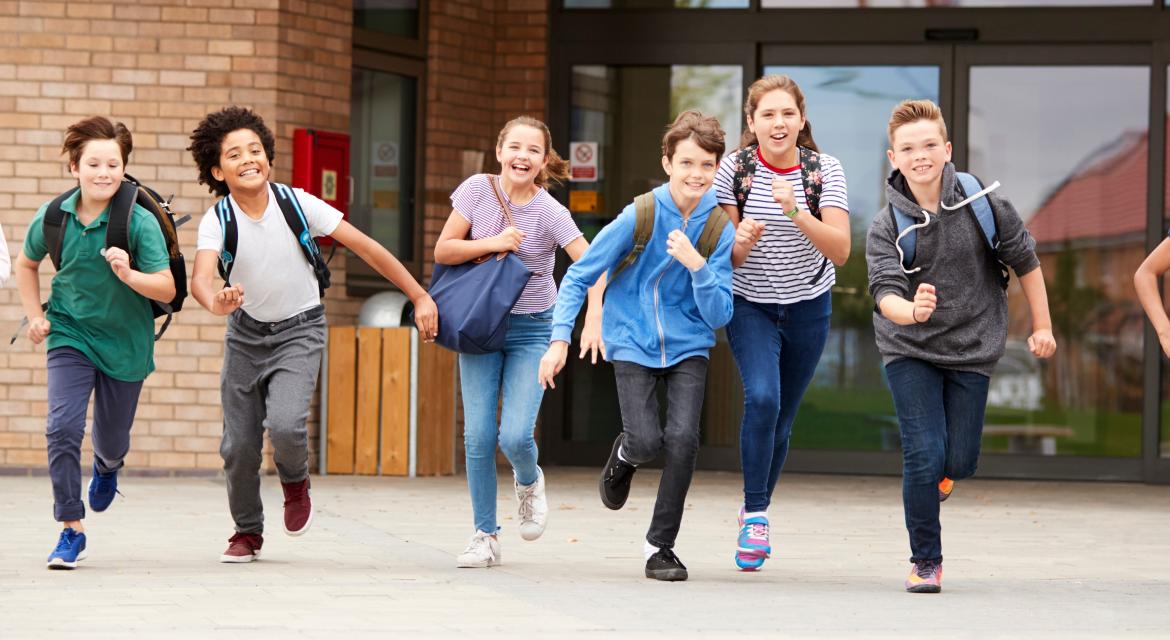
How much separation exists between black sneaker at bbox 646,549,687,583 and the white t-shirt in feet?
5.21

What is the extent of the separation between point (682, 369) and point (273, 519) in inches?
116

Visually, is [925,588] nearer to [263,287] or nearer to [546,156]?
[546,156]

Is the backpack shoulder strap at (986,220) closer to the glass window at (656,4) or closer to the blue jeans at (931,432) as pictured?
the blue jeans at (931,432)

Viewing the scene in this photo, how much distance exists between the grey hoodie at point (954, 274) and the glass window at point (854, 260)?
19.1ft

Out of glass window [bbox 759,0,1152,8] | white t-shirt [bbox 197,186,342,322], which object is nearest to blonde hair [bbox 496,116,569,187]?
white t-shirt [bbox 197,186,342,322]

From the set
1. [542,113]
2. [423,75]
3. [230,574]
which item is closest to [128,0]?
[423,75]

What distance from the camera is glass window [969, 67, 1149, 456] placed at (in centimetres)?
1212

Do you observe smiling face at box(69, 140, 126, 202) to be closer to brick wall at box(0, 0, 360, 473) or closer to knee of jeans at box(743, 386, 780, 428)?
knee of jeans at box(743, 386, 780, 428)

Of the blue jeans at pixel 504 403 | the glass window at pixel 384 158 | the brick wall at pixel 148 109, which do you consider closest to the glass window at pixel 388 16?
the glass window at pixel 384 158

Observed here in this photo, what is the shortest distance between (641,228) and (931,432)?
4.05ft

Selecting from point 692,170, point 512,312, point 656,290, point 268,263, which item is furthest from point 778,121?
point 268,263

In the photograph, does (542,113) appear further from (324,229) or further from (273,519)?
(324,229)

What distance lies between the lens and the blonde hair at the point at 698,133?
6.62m

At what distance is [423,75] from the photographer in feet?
39.8
